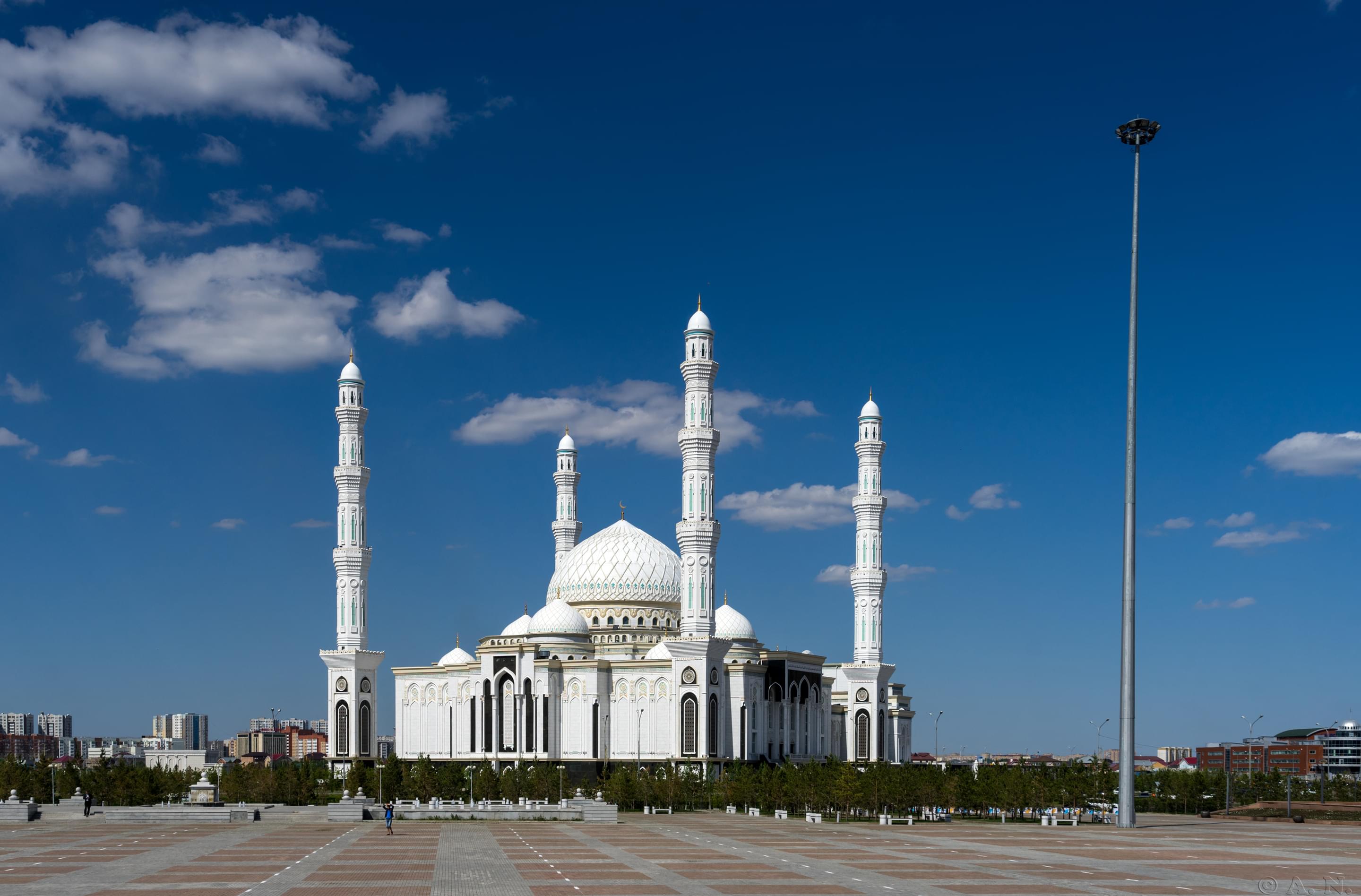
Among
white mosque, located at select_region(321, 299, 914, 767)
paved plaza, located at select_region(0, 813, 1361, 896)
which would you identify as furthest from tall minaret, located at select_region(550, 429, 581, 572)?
paved plaza, located at select_region(0, 813, 1361, 896)

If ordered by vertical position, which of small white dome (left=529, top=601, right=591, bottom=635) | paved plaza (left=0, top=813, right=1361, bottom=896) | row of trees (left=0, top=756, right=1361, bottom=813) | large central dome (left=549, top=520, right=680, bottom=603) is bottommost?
row of trees (left=0, top=756, right=1361, bottom=813)

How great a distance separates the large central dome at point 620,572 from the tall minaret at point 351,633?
13185 mm

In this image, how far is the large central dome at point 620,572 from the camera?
95.4 m

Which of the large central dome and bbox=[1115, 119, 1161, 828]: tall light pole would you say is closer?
bbox=[1115, 119, 1161, 828]: tall light pole

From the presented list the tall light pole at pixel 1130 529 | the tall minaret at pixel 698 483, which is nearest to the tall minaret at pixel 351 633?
the tall minaret at pixel 698 483

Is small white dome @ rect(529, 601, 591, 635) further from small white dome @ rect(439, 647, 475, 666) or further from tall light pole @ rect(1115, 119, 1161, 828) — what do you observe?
tall light pole @ rect(1115, 119, 1161, 828)

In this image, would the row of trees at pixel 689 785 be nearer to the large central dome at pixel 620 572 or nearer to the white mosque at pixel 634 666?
the white mosque at pixel 634 666

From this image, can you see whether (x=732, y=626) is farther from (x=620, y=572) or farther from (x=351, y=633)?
(x=351, y=633)

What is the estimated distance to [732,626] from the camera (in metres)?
93.6

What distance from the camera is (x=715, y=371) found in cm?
8438

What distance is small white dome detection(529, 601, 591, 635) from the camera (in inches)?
3531

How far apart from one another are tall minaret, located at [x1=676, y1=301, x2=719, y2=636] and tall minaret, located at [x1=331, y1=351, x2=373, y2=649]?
20.8m

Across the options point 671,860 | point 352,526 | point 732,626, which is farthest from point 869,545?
point 671,860

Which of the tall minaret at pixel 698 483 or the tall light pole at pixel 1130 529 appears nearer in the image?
the tall light pole at pixel 1130 529
